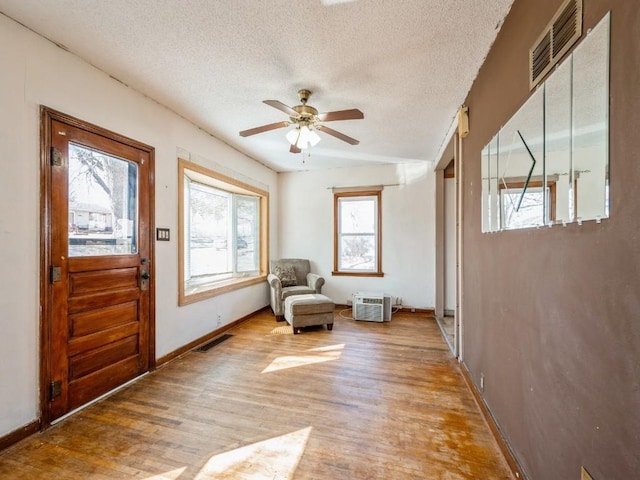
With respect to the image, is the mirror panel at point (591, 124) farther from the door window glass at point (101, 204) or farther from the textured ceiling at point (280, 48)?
the door window glass at point (101, 204)

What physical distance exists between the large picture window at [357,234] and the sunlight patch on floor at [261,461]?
3536 mm

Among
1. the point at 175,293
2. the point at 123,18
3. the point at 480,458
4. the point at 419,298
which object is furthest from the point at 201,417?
the point at 419,298

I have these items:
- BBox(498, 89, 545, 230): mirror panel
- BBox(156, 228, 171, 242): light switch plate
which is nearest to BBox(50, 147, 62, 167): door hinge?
BBox(156, 228, 171, 242): light switch plate

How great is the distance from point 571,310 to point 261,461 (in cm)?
170

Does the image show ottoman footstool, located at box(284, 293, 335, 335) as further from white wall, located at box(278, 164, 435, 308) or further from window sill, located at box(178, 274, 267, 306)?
white wall, located at box(278, 164, 435, 308)

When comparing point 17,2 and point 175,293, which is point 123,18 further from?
point 175,293

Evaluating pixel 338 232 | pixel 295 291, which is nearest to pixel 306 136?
pixel 295 291

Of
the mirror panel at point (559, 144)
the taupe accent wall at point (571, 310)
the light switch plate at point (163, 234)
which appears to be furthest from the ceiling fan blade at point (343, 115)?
the light switch plate at point (163, 234)

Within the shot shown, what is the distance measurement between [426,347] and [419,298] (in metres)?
1.64

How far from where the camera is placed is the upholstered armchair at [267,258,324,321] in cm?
432

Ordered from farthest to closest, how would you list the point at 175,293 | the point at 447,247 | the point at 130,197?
the point at 447,247, the point at 175,293, the point at 130,197

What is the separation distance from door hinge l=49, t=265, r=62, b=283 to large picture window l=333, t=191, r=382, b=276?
152 inches

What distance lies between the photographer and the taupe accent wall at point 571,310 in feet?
2.58

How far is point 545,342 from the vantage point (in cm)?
122
